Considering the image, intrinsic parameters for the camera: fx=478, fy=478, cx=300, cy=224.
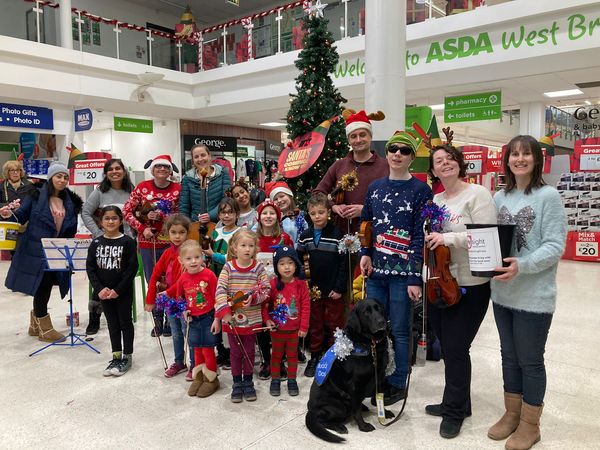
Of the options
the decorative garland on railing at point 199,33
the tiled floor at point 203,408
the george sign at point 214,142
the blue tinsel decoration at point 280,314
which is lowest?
the tiled floor at point 203,408

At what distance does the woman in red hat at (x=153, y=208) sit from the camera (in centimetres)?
411

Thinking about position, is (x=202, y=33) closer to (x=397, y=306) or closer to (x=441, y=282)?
(x=397, y=306)

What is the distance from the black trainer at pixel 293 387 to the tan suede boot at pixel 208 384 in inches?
20.5

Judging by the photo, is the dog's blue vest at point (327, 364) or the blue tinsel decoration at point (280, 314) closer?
the dog's blue vest at point (327, 364)

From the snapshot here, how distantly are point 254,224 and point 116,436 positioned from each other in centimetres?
185

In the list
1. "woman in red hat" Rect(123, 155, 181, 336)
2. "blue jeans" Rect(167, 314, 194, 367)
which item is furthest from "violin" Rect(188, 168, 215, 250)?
"blue jeans" Rect(167, 314, 194, 367)

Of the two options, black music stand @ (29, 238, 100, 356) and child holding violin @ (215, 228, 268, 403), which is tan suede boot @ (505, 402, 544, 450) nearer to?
child holding violin @ (215, 228, 268, 403)

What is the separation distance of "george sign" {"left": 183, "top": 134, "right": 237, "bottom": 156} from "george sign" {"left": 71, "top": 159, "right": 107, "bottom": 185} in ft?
22.0

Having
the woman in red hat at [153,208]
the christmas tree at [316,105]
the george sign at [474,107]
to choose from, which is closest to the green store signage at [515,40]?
the george sign at [474,107]

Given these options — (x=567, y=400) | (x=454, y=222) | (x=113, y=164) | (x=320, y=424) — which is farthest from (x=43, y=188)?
(x=567, y=400)

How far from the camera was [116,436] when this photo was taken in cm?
272

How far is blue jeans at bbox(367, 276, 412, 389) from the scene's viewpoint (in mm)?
2904

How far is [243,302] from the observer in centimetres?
310

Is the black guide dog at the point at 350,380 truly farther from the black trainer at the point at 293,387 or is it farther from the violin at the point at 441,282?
the black trainer at the point at 293,387
